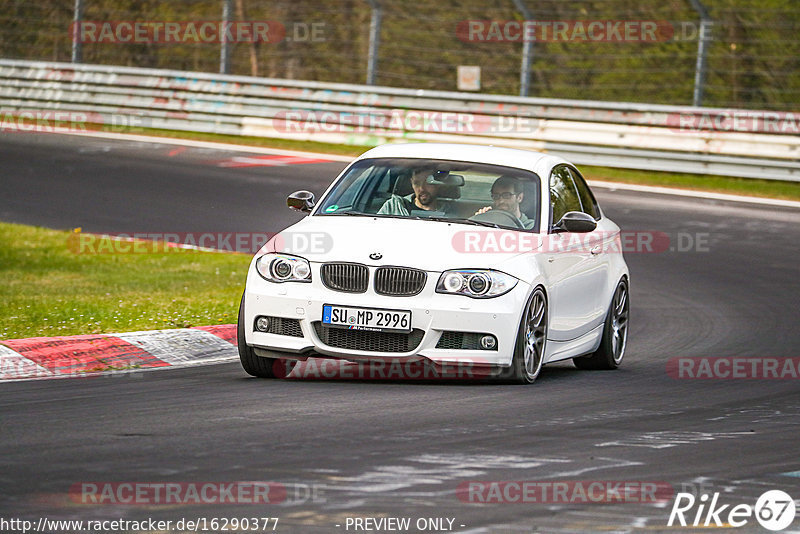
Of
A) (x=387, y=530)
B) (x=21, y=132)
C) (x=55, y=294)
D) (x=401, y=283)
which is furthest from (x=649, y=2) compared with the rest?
(x=387, y=530)

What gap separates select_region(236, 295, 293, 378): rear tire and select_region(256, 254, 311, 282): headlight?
25 centimetres

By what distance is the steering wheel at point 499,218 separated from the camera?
974 cm

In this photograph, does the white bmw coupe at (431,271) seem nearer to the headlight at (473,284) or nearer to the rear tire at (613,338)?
the headlight at (473,284)

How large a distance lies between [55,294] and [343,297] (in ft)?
16.5

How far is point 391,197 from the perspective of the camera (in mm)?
9930

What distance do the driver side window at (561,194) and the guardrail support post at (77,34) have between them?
20.2m

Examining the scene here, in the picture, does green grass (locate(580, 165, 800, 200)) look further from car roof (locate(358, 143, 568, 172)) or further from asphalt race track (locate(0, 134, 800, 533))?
car roof (locate(358, 143, 568, 172))

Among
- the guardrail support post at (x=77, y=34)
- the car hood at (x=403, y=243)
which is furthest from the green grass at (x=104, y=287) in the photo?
the guardrail support post at (x=77, y=34)

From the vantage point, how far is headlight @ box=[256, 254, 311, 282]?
8890 mm

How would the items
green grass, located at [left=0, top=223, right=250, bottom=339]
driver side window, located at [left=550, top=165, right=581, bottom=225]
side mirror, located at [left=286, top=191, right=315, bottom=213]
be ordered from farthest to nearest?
green grass, located at [left=0, top=223, right=250, bottom=339] → driver side window, located at [left=550, top=165, right=581, bottom=225] → side mirror, located at [left=286, top=191, right=315, bottom=213]

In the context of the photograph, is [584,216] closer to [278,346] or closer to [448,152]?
[448,152]

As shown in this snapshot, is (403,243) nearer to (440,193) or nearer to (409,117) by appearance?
(440,193)

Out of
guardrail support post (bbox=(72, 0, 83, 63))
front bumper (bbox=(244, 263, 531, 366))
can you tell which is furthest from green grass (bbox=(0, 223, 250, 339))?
guardrail support post (bbox=(72, 0, 83, 63))

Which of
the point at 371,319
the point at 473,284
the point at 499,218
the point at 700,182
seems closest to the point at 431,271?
the point at 473,284
